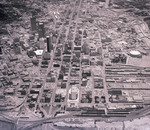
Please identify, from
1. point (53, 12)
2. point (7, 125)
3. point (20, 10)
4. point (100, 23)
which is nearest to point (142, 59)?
point (100, 23)

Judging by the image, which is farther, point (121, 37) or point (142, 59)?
point (121, 37)

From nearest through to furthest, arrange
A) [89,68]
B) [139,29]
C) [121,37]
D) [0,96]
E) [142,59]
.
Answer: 1. [0,96]
2. [89,68]
3. [142,59]
4. [121,37]
5. [139,29]

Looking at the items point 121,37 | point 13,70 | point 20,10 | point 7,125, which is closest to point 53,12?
point 20,10

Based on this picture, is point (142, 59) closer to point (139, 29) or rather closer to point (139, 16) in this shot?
point (139, 29)

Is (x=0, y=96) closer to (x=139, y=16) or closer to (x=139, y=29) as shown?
(x=139, y=29)

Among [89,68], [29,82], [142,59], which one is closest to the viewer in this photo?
[29,82]

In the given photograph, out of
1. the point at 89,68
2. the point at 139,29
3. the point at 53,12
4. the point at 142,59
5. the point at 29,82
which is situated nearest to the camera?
the point at 29,82
